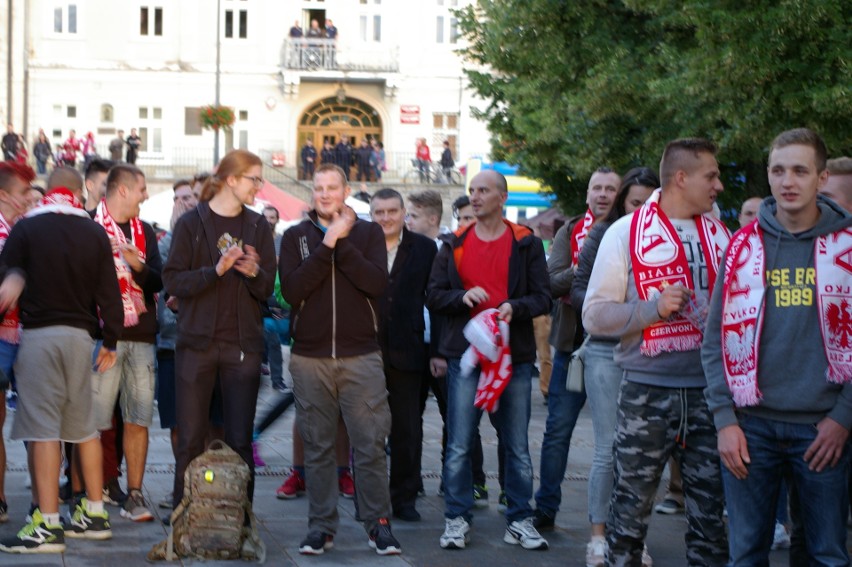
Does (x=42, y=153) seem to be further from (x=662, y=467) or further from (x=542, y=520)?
(x=662, y=467)

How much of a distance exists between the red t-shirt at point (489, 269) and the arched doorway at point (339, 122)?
41.4 metres

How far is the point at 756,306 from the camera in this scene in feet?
15.7

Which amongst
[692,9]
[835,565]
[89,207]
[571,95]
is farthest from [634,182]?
[571,95]

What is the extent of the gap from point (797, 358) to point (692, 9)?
25.2ft

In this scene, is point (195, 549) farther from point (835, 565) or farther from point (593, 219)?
point (835, 565)

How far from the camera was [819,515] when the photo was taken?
4.70 metres

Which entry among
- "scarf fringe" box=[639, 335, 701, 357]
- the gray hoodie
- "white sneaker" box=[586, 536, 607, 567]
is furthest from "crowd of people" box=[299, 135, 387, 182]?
the gray hoodie

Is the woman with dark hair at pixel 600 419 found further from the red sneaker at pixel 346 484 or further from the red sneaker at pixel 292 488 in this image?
the red sneaker at pixel 292 488

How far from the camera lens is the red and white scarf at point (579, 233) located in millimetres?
7496

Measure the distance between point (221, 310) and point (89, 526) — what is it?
146cm

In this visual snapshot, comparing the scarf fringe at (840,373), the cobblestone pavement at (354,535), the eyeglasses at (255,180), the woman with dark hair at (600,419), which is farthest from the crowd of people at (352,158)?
the scarf fringe at (840,373)

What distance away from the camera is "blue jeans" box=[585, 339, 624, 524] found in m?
6.68

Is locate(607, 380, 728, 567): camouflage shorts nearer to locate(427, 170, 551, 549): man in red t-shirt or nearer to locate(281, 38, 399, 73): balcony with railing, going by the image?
locate(427, 170, 551, 549): man in red t-shirt

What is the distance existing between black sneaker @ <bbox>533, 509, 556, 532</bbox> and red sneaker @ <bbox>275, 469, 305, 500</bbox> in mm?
1777
